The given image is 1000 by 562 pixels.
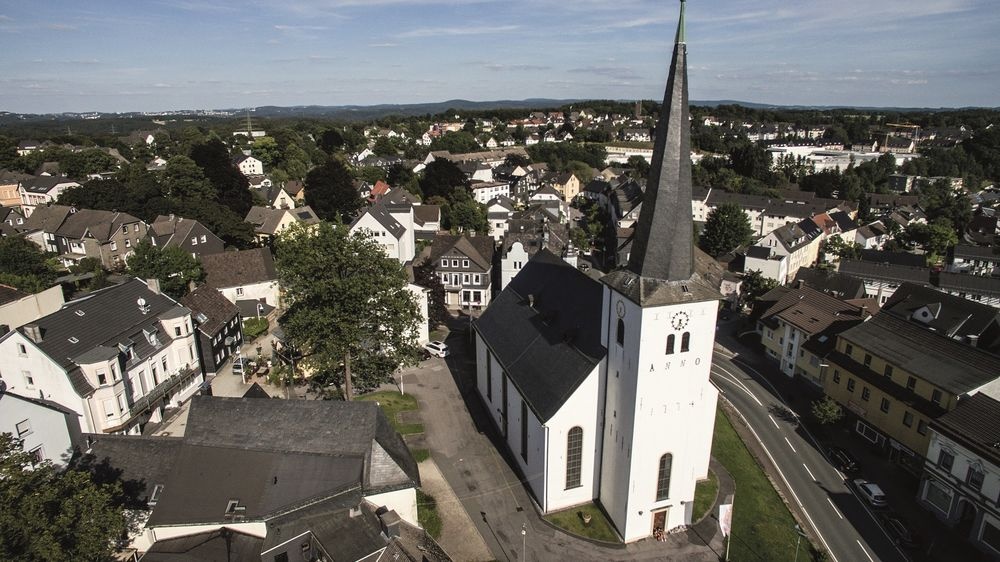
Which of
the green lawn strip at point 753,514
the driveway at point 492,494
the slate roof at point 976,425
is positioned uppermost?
the slate roof at point 976,425

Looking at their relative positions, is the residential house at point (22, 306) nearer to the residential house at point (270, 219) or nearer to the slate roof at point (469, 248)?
the slate roof at point (469, 248)

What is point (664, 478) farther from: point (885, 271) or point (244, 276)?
point (885, 271)

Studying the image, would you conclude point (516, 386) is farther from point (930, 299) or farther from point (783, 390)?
point (930, 299)

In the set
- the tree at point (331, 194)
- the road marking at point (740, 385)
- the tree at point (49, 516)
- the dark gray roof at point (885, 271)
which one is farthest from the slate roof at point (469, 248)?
the tree at point (49, 516)

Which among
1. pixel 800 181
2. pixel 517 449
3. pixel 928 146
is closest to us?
pixel 517 449

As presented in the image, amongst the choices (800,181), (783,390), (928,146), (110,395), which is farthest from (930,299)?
(928,146)

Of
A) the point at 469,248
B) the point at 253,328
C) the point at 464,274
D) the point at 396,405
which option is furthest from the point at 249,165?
the point at 396,405
